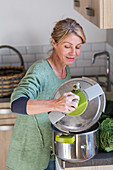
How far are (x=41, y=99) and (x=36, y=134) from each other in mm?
264

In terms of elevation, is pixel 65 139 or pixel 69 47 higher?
pixel 69 47

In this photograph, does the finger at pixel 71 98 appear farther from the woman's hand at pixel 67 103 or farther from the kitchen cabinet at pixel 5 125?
the kitchen cabinet at pixel 5 125

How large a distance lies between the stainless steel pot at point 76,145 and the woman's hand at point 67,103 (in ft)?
0.52

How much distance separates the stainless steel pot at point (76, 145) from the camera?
1.64m

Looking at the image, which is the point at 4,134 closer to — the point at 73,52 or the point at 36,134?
the point at 36,134

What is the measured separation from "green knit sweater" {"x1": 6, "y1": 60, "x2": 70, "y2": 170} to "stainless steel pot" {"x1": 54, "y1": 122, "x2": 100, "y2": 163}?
0.37 m

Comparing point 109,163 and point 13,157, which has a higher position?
point 109,163

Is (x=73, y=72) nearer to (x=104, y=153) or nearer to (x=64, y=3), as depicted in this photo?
(x=64, y=3)

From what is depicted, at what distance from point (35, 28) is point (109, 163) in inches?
88.0

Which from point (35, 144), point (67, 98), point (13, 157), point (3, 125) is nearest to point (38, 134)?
point (35, 144)

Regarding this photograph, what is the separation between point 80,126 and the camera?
1.66m

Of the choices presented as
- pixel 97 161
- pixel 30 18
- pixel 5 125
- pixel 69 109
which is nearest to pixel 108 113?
pixel 97 161

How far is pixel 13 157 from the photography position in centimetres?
227

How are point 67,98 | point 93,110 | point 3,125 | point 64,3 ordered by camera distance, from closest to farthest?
1. point 67,98
2. point 93,110
3. point 3,125
4. point 64,3
